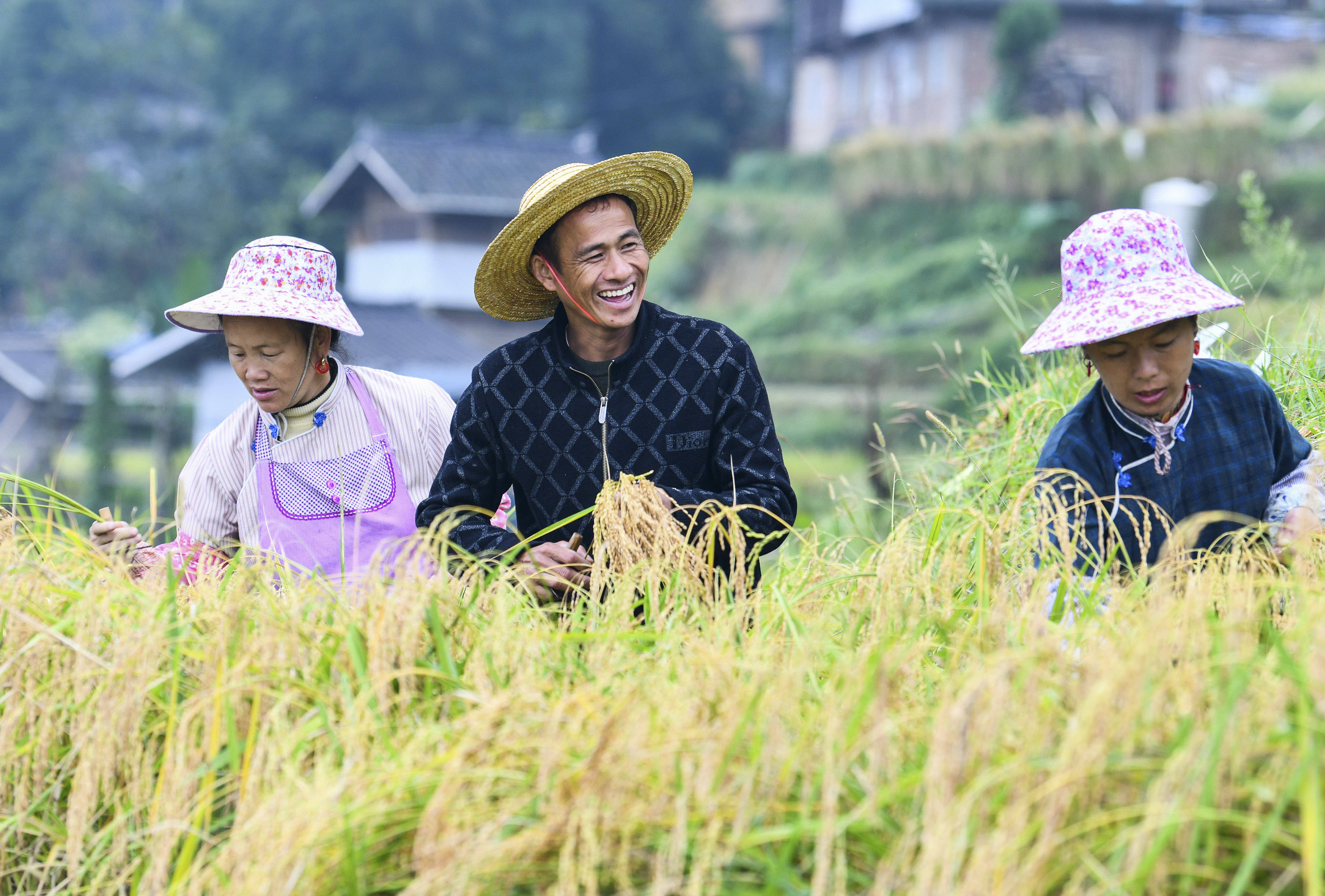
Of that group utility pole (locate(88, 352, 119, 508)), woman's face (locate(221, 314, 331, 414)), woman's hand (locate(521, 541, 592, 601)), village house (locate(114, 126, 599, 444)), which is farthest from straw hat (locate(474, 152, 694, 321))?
utility pole (locate(88, 352, 119, 508))

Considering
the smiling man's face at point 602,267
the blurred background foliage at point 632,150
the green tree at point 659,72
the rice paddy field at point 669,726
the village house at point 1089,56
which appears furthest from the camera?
the green tree at point 659,72

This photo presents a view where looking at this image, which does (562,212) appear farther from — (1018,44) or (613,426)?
(1018,44)

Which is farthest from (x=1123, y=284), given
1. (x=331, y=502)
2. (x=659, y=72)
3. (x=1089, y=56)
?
(x=659, y=72)

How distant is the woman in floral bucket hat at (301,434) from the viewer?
2.46 meters

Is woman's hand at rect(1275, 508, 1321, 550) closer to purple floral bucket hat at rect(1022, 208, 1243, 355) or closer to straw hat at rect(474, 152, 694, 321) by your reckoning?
purple floral bucket hat at rect(1022, 208, 1243, 355)

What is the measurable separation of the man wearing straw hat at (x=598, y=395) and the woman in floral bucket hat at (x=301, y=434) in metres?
0.19

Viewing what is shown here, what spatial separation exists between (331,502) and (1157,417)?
4.66 ft

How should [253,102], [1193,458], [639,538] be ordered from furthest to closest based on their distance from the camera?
[253,102] < [1193,458] < [639,538]

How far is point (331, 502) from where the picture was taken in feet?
8.29

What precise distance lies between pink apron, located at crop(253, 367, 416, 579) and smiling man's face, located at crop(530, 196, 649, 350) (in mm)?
457

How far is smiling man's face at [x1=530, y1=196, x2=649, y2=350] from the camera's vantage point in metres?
2.34

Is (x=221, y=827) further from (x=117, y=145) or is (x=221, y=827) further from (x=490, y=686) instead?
(x=117, y=145)

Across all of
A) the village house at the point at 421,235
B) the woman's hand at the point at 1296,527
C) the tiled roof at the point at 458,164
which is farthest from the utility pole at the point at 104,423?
the woman's hand at the point at 1296,527

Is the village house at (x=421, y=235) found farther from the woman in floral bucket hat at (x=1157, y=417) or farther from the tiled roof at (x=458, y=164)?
the woman in floral bucket hat at (x=1157, y=417)
